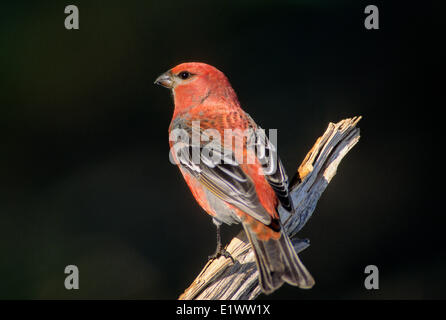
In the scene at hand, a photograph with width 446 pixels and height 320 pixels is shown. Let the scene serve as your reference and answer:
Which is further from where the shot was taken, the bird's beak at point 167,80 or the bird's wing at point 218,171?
the bird's beak at point 167,80

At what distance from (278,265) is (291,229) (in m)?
0.62

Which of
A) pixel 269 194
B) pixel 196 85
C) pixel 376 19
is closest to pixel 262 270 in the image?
pixel 269 194

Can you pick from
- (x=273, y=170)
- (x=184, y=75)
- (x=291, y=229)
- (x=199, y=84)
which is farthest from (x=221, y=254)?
(x=184, y=75)

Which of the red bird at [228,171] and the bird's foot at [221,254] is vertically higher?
the red bird at [228,171]

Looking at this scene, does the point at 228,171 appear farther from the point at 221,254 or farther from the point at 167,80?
the point at 167,80

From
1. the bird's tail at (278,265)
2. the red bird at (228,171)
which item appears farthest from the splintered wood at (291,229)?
the bird's tail at (278,265)

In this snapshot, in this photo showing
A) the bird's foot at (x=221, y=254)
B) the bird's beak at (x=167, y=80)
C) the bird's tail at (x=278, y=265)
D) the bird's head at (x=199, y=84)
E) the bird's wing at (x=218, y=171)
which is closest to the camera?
the bird's tail at (x=278, y=265)

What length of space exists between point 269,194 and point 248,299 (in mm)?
666

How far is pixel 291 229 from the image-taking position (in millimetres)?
3711

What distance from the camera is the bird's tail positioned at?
308 cm

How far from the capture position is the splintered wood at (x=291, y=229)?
3301mm

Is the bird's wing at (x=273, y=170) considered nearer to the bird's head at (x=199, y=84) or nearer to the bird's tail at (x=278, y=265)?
the bird's tail at (x=278, y=265)

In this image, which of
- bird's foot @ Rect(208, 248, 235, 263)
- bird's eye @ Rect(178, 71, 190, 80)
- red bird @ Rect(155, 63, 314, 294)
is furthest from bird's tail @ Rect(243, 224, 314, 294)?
bird's eye @ Rect(178, 71, 190, 80)

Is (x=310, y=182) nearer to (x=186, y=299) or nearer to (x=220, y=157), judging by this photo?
(x=220, y=157)
